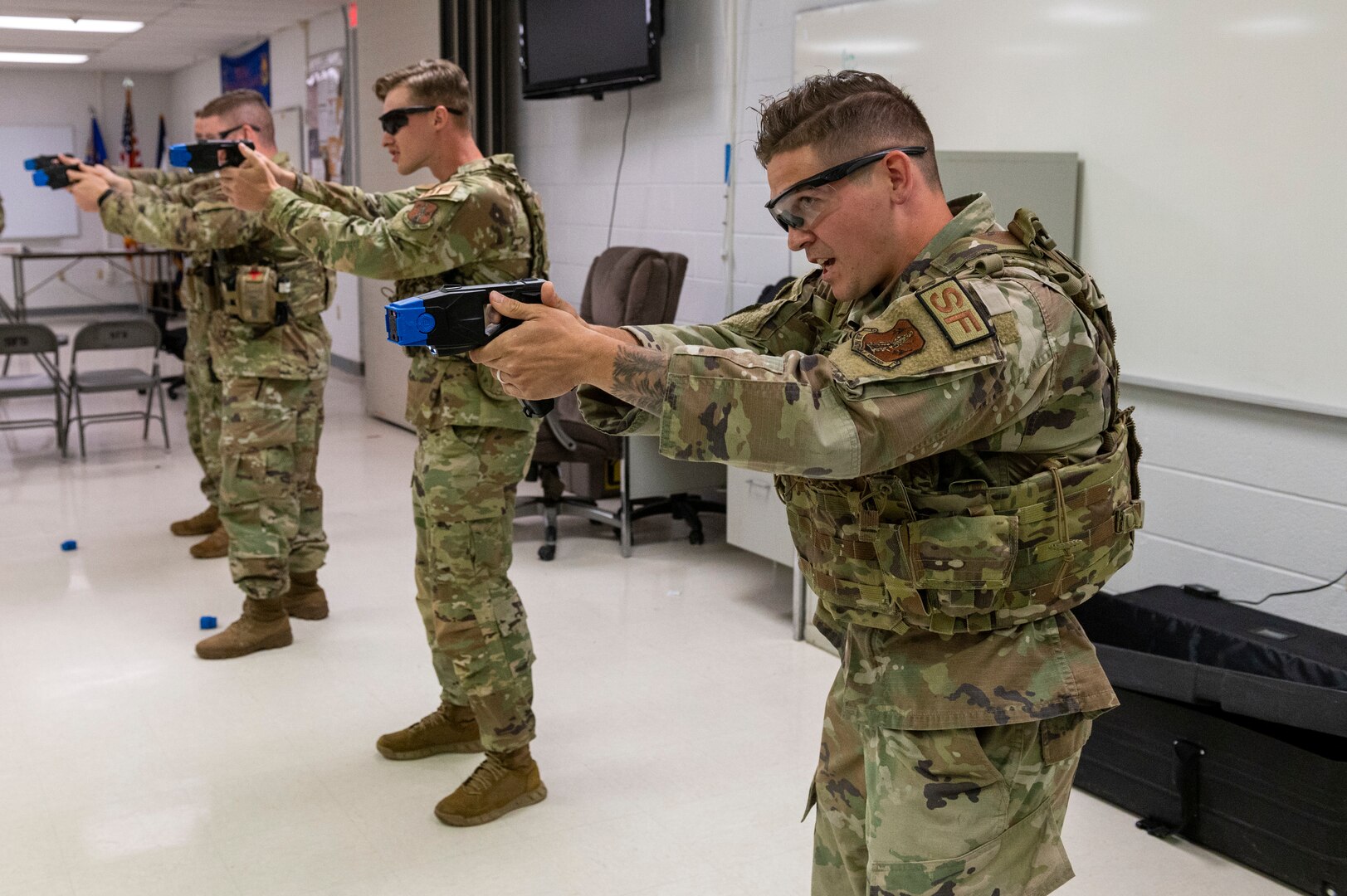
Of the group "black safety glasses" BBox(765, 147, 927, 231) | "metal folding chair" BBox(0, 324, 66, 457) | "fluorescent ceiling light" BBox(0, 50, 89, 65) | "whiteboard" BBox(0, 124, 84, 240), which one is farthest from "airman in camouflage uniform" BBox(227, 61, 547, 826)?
"whiteboard" BBox(0, 124, 84, 240)

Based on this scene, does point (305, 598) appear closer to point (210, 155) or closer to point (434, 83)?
point (210, 155)

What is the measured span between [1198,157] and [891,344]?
217 cm

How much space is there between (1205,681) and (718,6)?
3593 millimetres

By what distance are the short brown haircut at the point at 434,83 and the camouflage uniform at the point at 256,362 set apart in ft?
4.00

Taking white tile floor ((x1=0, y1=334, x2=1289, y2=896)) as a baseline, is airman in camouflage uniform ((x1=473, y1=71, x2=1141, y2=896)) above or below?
above

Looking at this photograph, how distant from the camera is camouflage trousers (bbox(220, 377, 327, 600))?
12.6 feet

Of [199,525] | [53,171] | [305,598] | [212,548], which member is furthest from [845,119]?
[199,525]

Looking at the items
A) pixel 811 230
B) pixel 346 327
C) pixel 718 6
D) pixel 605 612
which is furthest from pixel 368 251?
pixel 346 327

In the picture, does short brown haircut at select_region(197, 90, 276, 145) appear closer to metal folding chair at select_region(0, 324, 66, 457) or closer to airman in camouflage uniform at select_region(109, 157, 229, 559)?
airman in camouflage uniform at select_region(109, 157, 229, 559)

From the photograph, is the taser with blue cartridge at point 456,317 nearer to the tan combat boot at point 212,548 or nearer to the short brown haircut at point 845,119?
the short brown haircut at point 845,119

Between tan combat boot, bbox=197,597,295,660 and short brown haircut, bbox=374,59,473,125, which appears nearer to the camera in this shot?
short brown haircut, bbox=374,59,473,125

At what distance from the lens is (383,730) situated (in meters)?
3.30

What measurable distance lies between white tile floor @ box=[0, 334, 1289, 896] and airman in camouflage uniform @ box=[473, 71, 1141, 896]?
3.76 feet

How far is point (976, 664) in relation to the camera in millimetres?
1471
